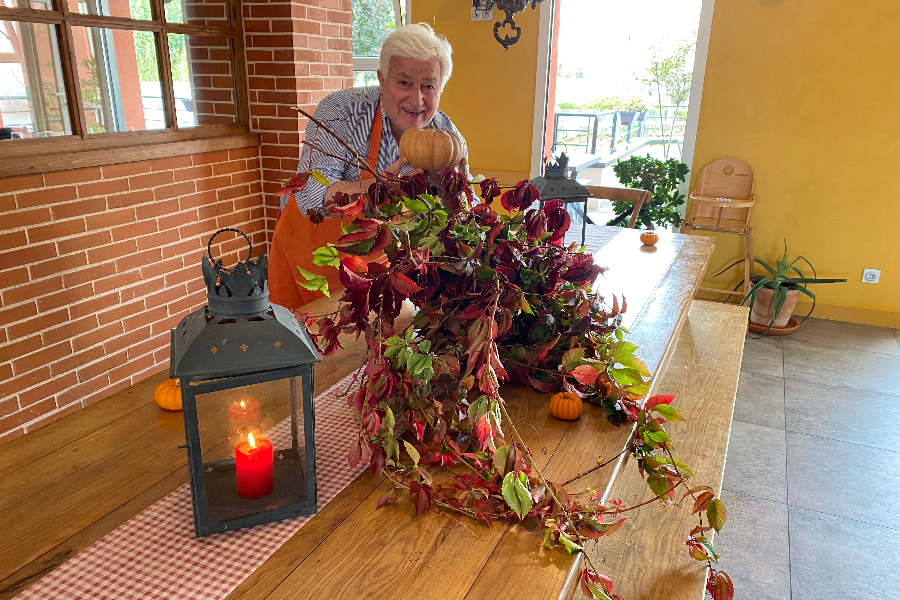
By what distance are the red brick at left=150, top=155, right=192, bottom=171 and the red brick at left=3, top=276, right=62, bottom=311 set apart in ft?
2.11

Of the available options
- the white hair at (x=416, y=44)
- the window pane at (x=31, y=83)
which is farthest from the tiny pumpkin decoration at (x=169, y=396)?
the window pane at (x=31, y=83)

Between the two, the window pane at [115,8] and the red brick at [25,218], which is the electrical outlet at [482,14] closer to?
the window pane at [115,8]

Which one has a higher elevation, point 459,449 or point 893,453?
point 459,449

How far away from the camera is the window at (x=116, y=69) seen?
2.28 m

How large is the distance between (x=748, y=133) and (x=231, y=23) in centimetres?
334

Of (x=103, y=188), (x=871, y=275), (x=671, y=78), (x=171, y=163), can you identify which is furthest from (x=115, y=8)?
(x=871, y=275)

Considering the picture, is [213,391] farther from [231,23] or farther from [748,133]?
[748,133]

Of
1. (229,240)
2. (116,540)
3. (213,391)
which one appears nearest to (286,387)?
(213,391)

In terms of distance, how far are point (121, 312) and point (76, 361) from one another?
267mm

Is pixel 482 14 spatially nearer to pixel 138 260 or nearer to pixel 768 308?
pixel 768 308

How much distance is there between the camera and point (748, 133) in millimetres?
4316

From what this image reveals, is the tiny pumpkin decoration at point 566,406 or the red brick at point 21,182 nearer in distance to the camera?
the tiny pumpkin decoration at point 566,406

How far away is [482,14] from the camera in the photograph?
486 centimetres

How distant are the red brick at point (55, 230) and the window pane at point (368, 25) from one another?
303 centimetres
